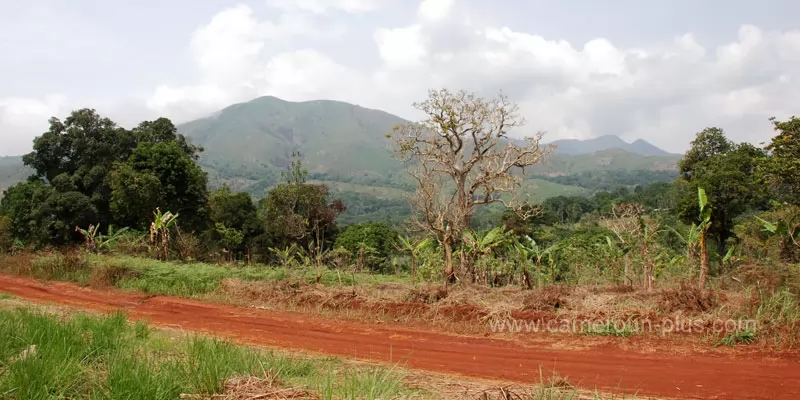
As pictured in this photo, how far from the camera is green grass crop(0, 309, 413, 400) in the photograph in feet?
11.8

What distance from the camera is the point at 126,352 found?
473 cm

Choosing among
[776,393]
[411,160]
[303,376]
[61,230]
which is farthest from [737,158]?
[61,230]

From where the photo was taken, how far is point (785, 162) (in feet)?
67.6

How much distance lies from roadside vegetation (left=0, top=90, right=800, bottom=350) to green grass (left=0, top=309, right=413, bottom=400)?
606 cm

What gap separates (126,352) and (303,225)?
2680 cm

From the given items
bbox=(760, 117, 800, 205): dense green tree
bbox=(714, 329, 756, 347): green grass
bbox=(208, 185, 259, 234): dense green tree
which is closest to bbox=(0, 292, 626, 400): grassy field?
bbox=(714, 329, 756, 347): green grass

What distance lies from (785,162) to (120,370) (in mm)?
24437

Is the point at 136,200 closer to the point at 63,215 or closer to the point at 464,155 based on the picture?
the point at 63,215

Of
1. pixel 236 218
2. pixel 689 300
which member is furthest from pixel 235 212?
pixel 689 300

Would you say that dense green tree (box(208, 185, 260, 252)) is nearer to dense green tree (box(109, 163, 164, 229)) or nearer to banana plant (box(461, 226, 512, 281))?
dense green tree (box(109, 163, 164, 229))

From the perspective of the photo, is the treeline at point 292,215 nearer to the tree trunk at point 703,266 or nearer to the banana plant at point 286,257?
the banana plant at point 286,257

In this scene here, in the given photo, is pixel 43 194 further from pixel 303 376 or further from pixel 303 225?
pixel 303 376

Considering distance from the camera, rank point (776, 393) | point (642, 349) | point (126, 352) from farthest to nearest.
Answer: point (642, 349)
point (776, 393)
point (126, 352)

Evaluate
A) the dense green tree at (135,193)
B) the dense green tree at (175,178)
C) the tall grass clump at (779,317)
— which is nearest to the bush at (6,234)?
the dense green tree at (135,193)
